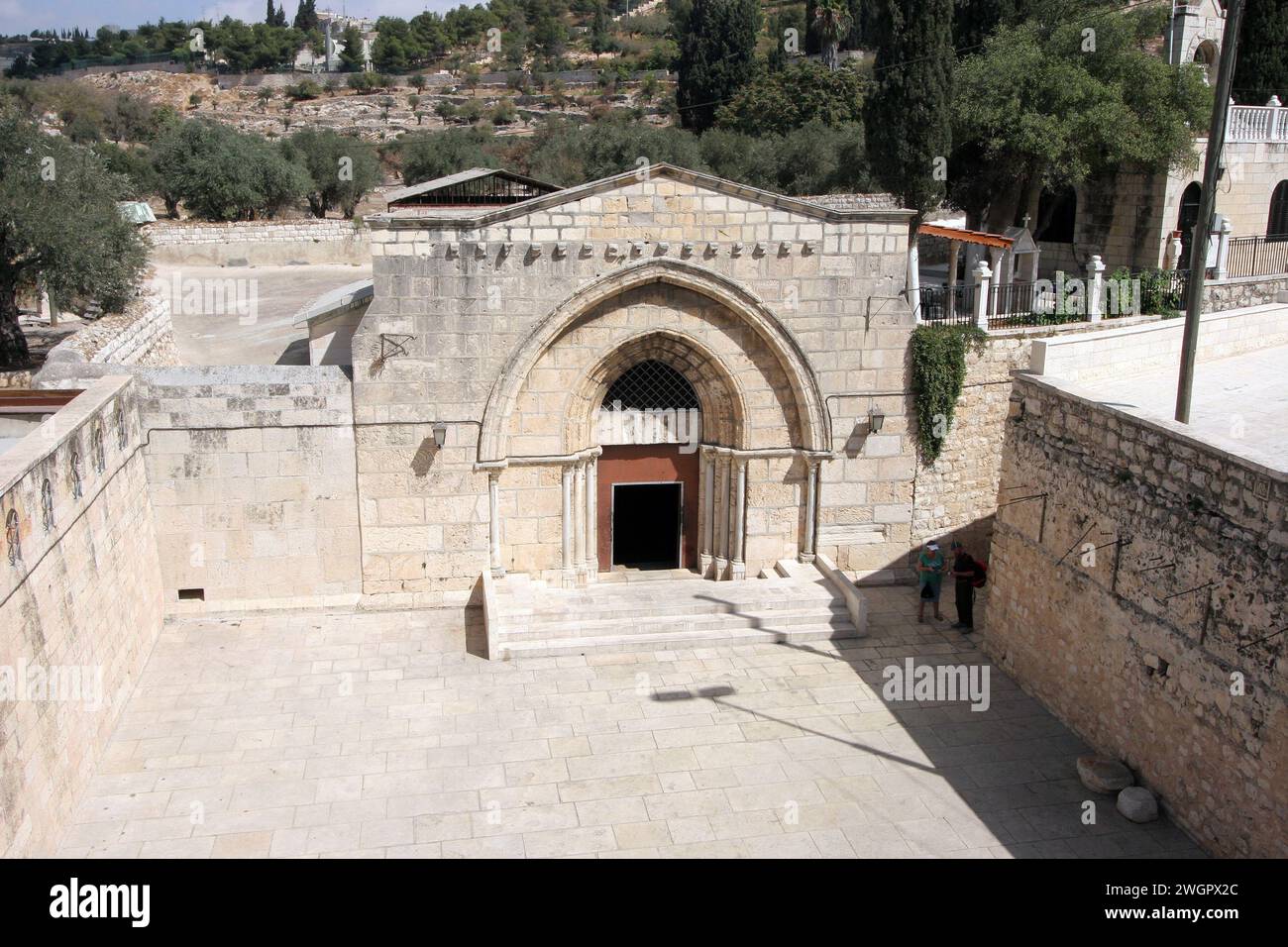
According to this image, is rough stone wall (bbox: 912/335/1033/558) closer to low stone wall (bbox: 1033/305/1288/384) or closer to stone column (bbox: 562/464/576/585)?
low stone wall (bbox: 1033/305/1288/384)

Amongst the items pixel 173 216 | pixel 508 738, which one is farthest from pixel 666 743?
pixel 173 216

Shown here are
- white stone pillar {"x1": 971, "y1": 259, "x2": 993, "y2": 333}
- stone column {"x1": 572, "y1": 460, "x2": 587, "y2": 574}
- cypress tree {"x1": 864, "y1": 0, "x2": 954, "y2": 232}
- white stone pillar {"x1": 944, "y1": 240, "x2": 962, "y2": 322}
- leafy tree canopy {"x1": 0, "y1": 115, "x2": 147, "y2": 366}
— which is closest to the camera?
stone column {"x1": 572, "y1": 460, "x2": 587, "y2": 574}

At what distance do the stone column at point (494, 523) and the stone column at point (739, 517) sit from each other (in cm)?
339

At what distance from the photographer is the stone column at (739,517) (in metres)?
14.7

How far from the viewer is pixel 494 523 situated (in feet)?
46.4

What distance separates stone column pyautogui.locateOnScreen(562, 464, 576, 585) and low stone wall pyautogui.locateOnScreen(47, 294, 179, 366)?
255 inches

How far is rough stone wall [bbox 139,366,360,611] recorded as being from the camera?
13234 mm

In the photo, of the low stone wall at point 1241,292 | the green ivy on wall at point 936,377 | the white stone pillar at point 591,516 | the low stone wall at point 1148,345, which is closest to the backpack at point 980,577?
the green ivy on wall at point 936,377

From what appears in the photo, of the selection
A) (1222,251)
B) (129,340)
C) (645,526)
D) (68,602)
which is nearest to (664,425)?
(645,526)

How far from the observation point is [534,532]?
47.3 feet

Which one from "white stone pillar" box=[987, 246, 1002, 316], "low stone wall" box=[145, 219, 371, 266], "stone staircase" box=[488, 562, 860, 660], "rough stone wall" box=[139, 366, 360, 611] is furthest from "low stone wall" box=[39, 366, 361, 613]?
"low stone wall" box=[145, 219, 371, 266]

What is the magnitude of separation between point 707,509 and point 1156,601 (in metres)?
6.81

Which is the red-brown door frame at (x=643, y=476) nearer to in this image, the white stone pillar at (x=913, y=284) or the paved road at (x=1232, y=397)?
the white stone pillar at (x=913, y=284)
